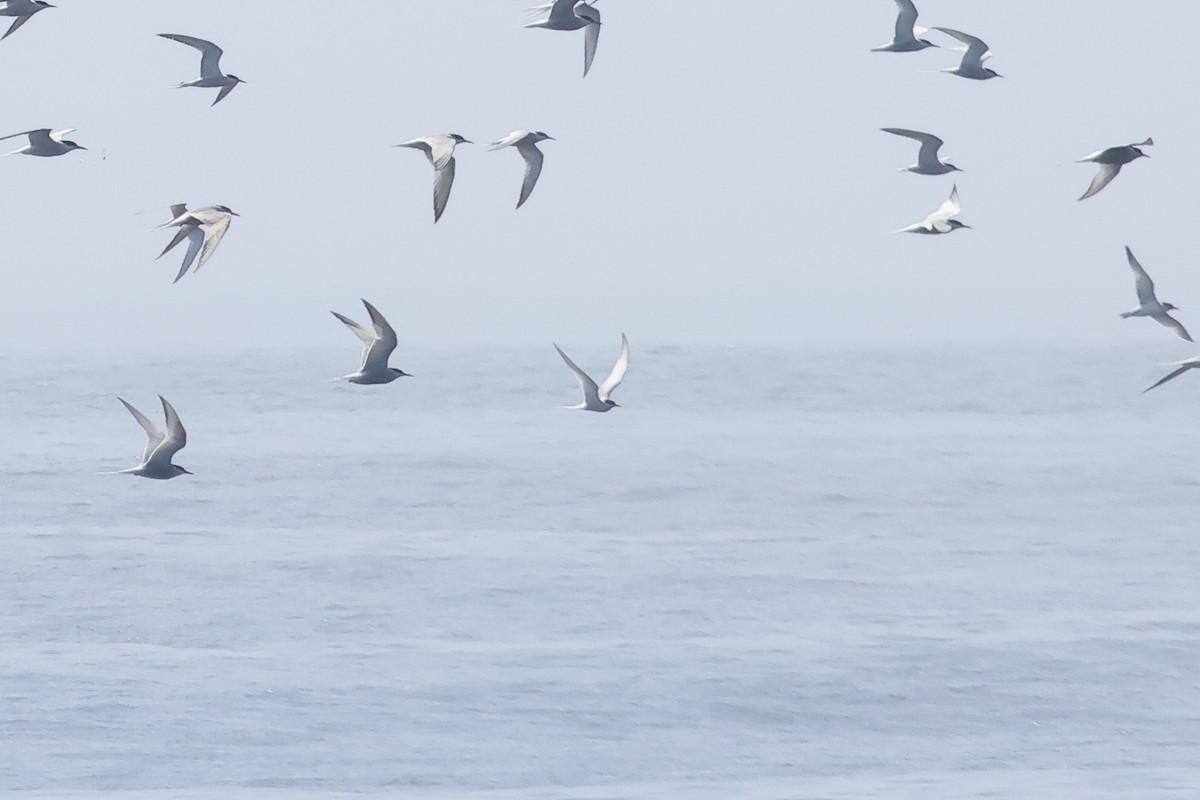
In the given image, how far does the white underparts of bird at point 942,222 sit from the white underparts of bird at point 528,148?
447 cm

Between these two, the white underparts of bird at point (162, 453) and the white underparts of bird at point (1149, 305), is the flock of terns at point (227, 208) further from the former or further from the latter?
the white underparts of bird at point (1149, 305)

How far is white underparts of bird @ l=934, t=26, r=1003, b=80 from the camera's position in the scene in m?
24.5

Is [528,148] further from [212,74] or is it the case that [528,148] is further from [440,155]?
[212,74]

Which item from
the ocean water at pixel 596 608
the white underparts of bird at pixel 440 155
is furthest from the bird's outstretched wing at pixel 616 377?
the ocean water at pixel 596 608

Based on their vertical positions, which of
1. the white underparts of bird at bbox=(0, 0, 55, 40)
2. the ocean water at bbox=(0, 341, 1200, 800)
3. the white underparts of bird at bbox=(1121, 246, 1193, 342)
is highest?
the white underparts of bird at bbox=(0, 0, 55, 40)

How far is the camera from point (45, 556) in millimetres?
45625

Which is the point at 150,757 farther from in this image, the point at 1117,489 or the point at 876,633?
the point at 1117,489

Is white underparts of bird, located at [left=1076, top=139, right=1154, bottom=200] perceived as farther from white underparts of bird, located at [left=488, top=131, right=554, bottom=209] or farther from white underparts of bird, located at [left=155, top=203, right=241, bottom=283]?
white underparts of bird, located at [left=155, top=203, right=241, bottom=283]

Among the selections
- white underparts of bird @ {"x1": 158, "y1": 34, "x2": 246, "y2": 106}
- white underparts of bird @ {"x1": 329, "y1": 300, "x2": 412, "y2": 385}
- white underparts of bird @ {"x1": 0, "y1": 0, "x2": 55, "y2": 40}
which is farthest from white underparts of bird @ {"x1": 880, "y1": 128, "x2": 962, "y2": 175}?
white underparts of bird @ {"x1": 0, "y1": 0, "x2": 55, "y2": 40}

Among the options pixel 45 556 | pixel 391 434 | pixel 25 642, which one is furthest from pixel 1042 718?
pixel 391 434

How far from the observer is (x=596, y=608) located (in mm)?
41406

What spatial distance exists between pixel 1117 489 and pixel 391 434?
85.2 ft

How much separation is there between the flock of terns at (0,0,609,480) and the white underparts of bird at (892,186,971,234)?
3.88m

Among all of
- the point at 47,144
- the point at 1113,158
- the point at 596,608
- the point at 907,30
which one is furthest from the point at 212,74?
the point at 596,608
